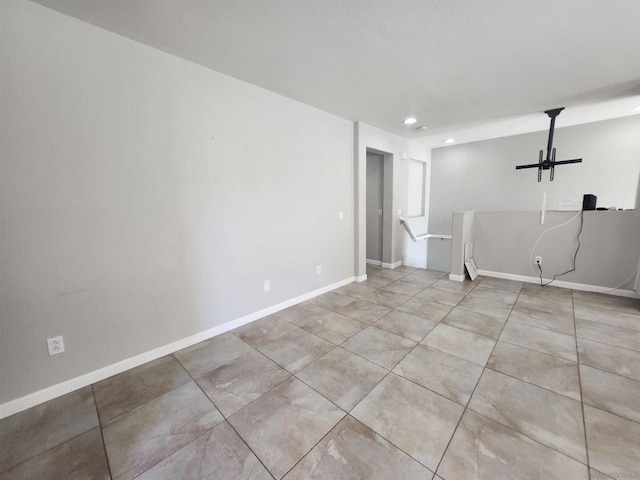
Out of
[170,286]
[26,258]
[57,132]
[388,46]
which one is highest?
[388,46]

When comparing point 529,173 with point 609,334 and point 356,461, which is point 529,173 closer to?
point 609,334

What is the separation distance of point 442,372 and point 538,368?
783 millimetres

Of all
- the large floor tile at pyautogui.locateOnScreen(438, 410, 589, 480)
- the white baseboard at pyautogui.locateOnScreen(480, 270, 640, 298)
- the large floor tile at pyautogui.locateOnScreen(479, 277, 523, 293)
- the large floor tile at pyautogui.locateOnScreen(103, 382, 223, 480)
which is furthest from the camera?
the large floor tile at pyautogui.locateOnScreen(479, 277, 523, 293)

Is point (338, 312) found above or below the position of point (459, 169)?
below

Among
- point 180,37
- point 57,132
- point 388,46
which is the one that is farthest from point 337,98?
point 57,132

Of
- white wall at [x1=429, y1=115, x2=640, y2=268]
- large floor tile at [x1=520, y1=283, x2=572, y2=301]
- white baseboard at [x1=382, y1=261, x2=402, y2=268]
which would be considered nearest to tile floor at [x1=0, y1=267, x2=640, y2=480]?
large floor tile at [x1=520, y1=283, x2=572, y2=301]

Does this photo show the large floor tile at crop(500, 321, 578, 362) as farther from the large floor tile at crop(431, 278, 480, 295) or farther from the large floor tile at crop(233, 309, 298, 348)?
the large floor tile at crop(233, 309, 298, 348)

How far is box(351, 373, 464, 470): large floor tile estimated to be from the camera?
137 centimetres

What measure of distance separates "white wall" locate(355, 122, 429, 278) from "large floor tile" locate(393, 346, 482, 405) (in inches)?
86.0

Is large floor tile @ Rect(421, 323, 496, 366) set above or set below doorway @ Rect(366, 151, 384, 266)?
below

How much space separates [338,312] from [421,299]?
4.00 feet

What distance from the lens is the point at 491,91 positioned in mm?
2980

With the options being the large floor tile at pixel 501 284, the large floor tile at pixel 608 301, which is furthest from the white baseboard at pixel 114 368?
the large floor tile at pixel 608 301

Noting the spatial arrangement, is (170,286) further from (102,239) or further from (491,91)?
(491,91)
